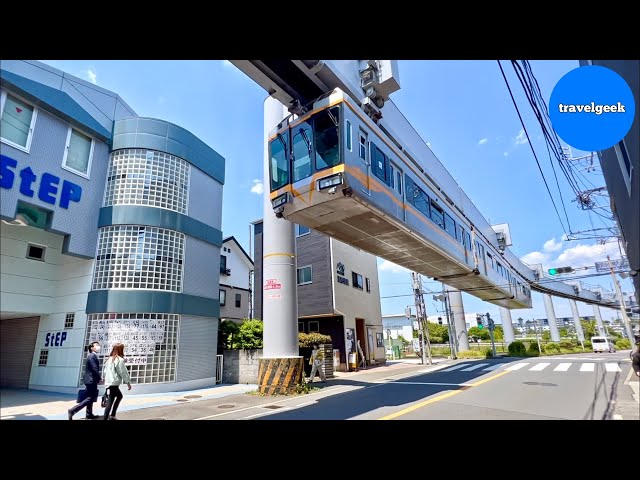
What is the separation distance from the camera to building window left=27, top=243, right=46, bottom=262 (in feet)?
15.1

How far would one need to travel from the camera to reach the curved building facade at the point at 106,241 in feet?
15.3

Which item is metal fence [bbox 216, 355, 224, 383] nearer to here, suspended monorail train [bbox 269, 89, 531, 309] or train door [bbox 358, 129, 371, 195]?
suspended monorail train [bbox 269, 89, 531, 309]

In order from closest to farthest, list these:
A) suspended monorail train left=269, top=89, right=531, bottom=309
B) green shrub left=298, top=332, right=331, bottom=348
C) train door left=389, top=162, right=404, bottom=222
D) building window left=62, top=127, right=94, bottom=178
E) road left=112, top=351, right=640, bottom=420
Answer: road left=112, top=351, right=640, bottom=420
building window left=62, top=127, right=94, bottom=178
suspended monorail train left=269, top=89, right=531, bottom=309
train door left=389, top=162, right=404, bottom=222
green shrub left=298, top=332, right=331, bottom=348

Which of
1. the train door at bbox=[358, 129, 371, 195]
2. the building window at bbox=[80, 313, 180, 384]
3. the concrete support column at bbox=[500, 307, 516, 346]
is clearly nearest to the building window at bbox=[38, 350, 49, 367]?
the building window at bbox=[80, 313, 180, 384]

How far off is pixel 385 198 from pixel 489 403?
15.1 ft

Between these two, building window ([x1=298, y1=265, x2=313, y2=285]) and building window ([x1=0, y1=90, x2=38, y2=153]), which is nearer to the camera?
building window ([x1=0, y1=90, x2=38, y2=153])

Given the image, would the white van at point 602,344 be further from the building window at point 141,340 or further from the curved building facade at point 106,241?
the building window at point 141,340

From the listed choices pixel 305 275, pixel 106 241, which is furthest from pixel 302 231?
pixel 106 241

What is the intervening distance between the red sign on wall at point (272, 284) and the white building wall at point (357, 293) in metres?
8.07

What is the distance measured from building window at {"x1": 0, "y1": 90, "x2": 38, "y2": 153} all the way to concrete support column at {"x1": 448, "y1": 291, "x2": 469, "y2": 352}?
28.6 meters

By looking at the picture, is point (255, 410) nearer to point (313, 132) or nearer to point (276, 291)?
point (276, 291)

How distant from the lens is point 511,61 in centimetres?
453

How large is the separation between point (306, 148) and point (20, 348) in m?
6.09

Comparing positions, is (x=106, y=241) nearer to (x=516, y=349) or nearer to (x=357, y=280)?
(x=357, y=280)
